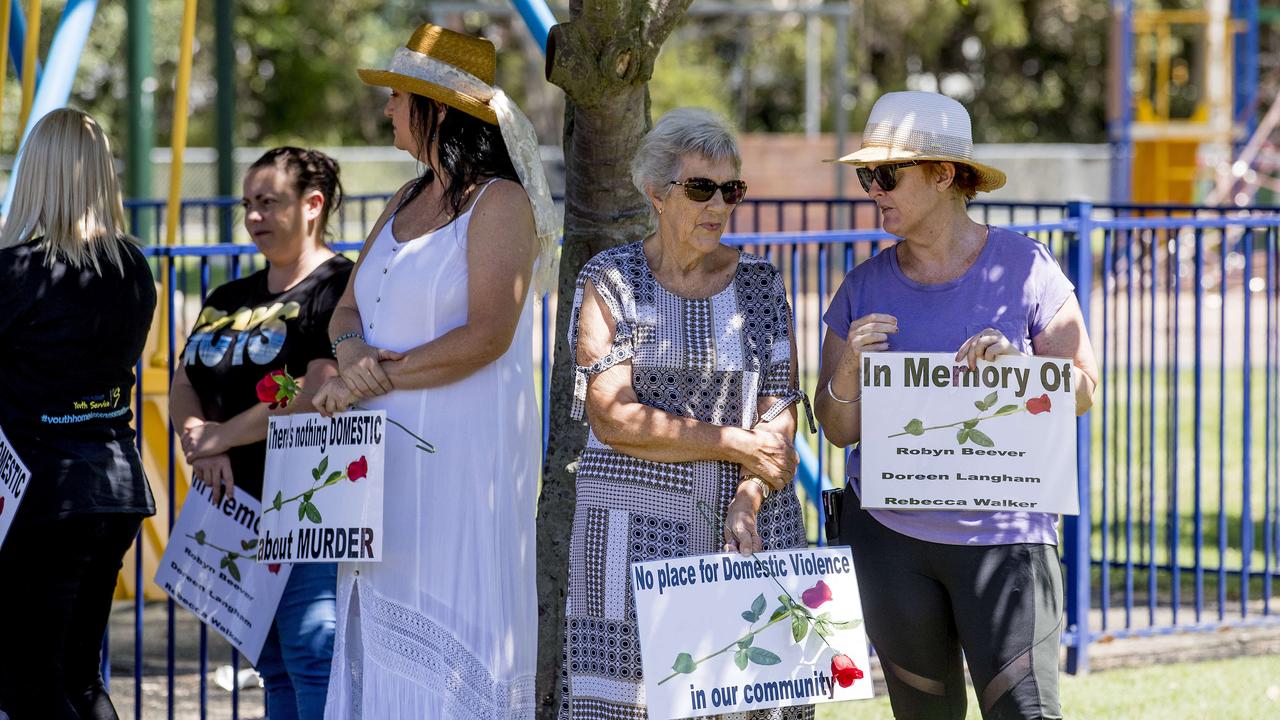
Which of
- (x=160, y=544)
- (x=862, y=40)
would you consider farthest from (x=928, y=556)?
(x=862, y=40)

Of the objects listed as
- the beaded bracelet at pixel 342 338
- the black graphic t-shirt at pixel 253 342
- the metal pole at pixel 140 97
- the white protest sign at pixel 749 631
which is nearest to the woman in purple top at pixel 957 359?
the white protest sign at pixel 749 631

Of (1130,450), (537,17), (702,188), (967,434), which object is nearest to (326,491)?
(702,188)

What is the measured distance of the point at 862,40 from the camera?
114ft

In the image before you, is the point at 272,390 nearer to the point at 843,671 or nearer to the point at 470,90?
the point at 470,90

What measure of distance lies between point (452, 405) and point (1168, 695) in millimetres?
3257

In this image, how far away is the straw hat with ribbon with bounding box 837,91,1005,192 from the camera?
134 inches

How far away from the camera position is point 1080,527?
19.2ft

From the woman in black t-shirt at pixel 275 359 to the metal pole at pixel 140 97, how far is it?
7.00 meters

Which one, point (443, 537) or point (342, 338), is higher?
point (342, 338)

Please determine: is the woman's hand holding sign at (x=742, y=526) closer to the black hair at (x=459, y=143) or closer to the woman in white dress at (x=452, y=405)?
the woman in white dress at (x=452, y=405)

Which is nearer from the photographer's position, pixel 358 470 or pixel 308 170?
pixel 358 470

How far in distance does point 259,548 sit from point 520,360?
76 cm

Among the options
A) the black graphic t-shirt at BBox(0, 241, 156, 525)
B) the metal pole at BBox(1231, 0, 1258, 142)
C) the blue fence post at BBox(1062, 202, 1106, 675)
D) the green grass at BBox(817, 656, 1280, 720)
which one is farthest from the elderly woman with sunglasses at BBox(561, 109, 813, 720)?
the metal pole at BBox(1231, 0, 1258, 142)

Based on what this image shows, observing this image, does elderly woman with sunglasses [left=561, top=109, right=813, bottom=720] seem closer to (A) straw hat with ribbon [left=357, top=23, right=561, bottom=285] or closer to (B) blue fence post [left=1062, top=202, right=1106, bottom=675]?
(A) straw hat with ribbon [left=357, top=23, right=561, bottom=285]
